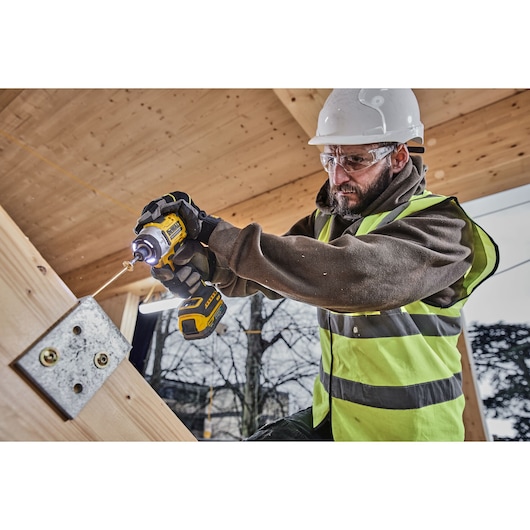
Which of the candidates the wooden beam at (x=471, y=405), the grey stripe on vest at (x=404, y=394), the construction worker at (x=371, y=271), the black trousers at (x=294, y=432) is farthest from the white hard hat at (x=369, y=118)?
the wooden beam at (x=471, y=405)

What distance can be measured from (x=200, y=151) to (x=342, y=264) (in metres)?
1.87

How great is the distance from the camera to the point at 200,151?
8.17 ft

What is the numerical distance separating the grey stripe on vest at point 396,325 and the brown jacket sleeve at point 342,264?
0.46 feet

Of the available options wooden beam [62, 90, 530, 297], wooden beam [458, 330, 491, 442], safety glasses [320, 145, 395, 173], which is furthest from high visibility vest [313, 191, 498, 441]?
wooden beam [458, 330, 491, 442]

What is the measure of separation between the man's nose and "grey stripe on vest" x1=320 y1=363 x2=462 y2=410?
1.97ft

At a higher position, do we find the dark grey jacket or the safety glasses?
the safety glasses

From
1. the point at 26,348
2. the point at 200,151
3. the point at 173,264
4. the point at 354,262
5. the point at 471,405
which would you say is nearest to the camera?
the point at 26,348

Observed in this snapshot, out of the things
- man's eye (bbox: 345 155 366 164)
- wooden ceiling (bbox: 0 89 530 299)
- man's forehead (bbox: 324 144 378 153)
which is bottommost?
man's eye (bbox: 345 155 366 164)

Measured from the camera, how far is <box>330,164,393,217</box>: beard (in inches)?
49.8

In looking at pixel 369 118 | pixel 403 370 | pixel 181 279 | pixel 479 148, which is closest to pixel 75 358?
pixel 181 279

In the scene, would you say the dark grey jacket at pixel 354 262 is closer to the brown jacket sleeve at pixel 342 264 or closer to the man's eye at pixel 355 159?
the brown jacket sleeve at pixel 342 264

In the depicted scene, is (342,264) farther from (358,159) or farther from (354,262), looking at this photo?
(358,159)

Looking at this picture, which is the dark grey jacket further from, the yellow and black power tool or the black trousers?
the black trousers

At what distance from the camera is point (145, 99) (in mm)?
2244
